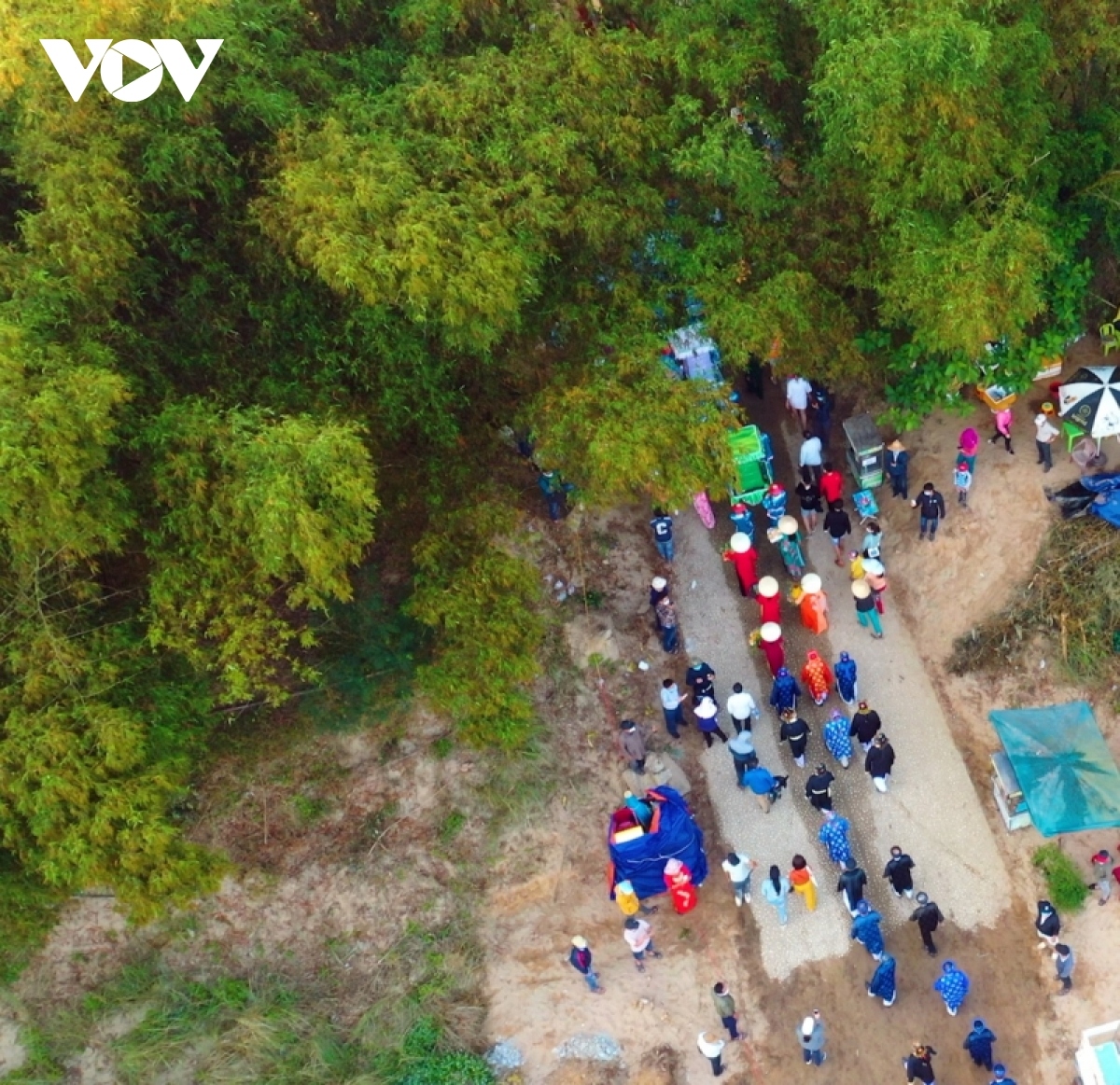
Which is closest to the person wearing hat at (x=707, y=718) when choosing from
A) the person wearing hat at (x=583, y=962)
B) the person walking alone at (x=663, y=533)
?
the person walking alone at (x=663, y=533)

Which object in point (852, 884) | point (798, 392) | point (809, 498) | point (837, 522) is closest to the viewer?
point (852, 884)

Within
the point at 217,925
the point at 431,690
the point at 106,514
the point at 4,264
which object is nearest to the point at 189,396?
the point at 106,514

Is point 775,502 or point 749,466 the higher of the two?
point 749,466

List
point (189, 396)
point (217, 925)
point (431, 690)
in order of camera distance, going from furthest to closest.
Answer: point (217, 925), point (431, 690), point (189, 396)

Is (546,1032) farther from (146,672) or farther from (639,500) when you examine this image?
(639,500)

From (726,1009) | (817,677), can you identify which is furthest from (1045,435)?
(726,1009)

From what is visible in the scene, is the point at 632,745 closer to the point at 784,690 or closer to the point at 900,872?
the point at 784,690

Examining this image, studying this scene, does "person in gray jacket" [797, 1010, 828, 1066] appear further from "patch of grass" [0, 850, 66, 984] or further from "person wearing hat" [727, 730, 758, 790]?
"patch of grass" [0, 850, 66, 984]
